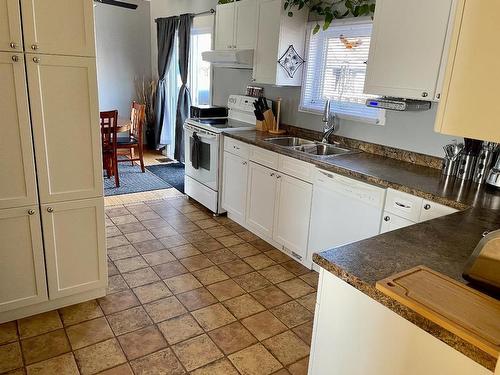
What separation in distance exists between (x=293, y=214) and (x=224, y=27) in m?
2.34

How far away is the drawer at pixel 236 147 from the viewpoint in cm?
353

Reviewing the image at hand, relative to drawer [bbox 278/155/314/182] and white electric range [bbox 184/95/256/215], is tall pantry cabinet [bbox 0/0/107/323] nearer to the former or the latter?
drawer [bbox 278/155/314/182]

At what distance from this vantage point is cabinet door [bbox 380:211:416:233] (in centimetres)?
226

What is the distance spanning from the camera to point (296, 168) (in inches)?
118

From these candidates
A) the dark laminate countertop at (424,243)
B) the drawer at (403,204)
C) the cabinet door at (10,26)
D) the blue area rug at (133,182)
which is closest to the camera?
the dark laminate countertop at (424,243)

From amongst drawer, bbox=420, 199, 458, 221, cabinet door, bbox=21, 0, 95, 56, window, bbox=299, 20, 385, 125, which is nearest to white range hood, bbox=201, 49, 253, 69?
window, bbox=299, 20, 385, 125

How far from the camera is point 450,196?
2.06m

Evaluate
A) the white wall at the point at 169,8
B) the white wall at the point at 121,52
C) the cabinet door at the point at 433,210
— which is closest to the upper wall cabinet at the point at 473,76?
the cabinet door at the point at 433,210

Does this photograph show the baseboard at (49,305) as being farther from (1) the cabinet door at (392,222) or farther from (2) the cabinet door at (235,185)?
(1) the cabinet door at (392,222)

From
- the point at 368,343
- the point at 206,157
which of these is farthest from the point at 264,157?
the point at 368,343

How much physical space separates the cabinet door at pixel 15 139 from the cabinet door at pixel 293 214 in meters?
1.82

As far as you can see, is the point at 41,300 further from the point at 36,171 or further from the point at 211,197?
the point at 211,197

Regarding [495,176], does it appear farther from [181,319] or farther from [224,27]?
[224,27]

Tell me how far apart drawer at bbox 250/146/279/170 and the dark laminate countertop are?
30.3 inches
